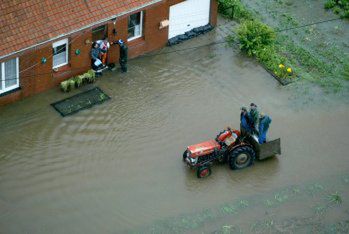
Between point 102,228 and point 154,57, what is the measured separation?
1011 cm

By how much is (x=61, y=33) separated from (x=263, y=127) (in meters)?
8.11

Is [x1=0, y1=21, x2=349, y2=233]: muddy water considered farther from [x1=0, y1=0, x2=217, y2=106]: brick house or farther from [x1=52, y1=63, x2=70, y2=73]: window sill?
[x1=52, y1=63, x2=70, y2=73]: window sill

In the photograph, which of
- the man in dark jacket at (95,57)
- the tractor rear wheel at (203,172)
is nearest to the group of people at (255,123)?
the tractor rear wheel at (203,172)

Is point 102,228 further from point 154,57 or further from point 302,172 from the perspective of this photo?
A: point 154,57

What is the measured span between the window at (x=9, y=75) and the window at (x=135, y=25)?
525 centimetres

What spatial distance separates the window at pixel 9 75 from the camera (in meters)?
28.5

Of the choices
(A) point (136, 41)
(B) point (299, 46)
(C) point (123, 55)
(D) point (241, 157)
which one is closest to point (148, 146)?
(D) point (241, 157)

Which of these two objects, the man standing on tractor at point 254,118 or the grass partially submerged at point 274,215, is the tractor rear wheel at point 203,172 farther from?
the man standing on tractor at point 254,118

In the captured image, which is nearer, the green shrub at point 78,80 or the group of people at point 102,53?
the green shrub at point 78,80

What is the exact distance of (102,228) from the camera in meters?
24.6

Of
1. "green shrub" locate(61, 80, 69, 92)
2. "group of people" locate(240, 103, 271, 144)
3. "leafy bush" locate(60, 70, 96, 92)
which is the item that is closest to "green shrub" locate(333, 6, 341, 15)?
"group of people" locate(240, 103, 271, 144)

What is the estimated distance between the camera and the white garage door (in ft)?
108

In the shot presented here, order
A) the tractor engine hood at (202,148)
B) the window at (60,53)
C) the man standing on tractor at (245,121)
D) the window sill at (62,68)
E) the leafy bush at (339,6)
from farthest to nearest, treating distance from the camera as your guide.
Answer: the leafy bush at (339,6), the window sill at (62,68), the window at (60,53), the man standing on tractor at (245,121), the tractor engine hood at (202,148)

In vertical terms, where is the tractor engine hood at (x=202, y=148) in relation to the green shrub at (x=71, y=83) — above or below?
below
